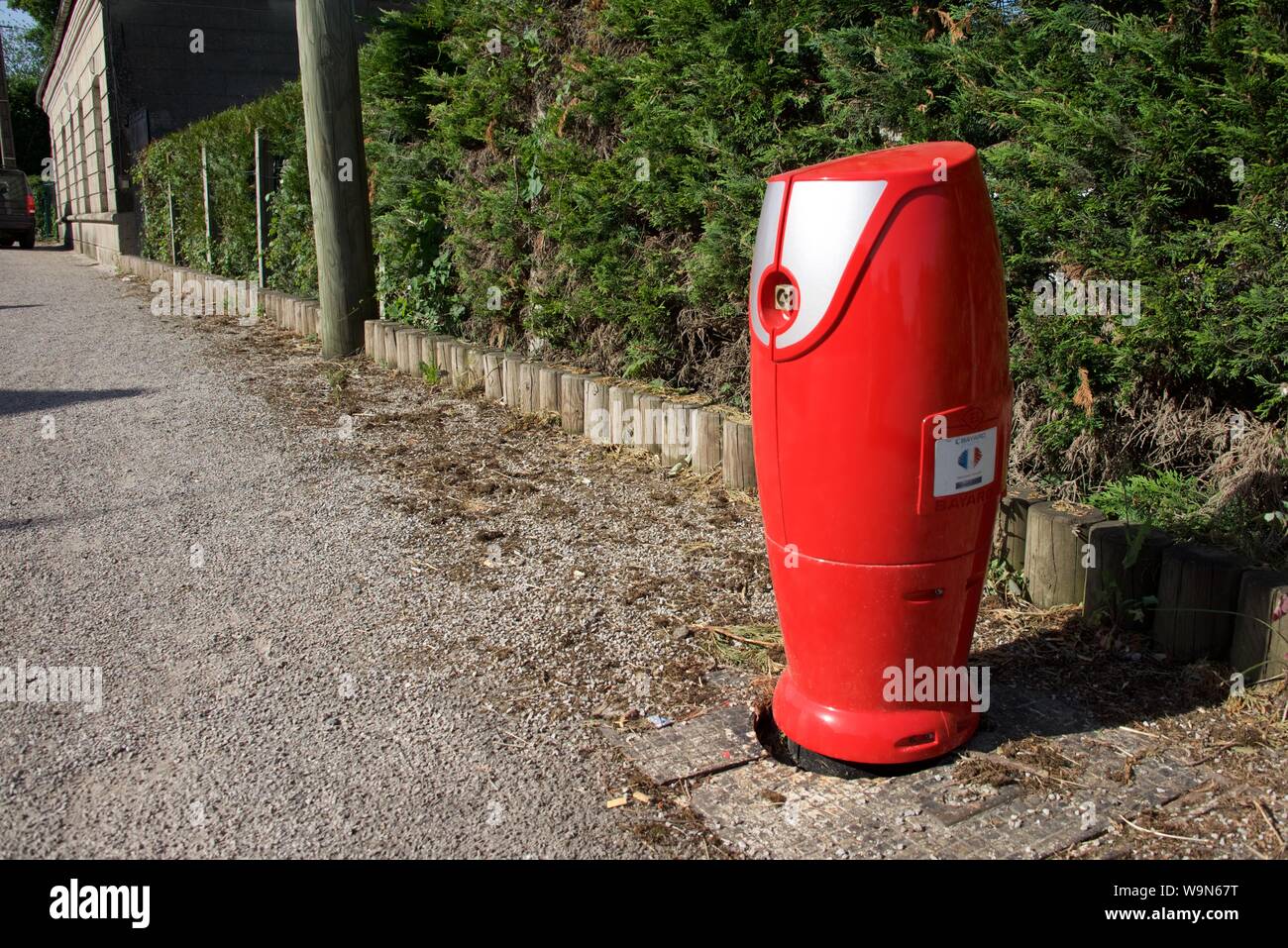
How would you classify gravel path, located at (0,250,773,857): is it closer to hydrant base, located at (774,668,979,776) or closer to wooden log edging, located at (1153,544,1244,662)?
hydrant base, located at (774,668,979,776)

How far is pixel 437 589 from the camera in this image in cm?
375

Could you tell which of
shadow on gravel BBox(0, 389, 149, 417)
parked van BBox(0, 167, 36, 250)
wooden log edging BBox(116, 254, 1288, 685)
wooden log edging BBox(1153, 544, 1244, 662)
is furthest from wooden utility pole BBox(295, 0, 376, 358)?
parked van BBox(0, 167, 36, 250)

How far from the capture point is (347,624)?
11.4ft

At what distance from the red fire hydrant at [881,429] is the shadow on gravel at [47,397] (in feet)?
18.7

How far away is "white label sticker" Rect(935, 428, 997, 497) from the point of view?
2.38 meters

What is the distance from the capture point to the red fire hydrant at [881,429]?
2.30 metres

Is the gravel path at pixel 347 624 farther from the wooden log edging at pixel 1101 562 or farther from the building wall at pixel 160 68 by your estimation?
the building wall at pixel 160 68

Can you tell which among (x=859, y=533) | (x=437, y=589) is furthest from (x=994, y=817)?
(x=437, y=589)

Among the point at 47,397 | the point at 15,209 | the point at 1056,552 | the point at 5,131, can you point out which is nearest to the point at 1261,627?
the point at 1056,552

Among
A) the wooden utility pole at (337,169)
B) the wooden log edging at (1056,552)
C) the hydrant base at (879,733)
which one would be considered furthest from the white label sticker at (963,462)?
the wooden utility pole at (337,169)

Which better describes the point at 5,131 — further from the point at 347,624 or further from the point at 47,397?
the point at 347,624

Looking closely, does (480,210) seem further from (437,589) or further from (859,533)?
(859,533)

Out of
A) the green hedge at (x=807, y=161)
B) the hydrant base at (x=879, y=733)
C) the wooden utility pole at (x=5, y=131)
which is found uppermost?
the wooden utility pole at (x=5, y=131)

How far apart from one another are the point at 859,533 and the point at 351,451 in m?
3.77
